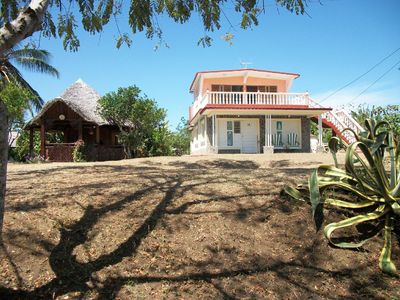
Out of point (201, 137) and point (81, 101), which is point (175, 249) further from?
point (201, 137)

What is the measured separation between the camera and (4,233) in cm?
468

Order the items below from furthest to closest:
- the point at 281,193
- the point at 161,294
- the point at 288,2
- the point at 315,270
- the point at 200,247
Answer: the point at 288,2 < the point at 281,193 < the point at 200,247 < the point at 315,270 < the point at 161,294

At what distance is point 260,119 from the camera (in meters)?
23.5

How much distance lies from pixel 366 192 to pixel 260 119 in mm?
18794

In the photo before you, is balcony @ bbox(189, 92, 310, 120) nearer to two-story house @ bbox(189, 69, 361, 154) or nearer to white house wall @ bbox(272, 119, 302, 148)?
two-story house @ bbox(189, 69, 361, 154)

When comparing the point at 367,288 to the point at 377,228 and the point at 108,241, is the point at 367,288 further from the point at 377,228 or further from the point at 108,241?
the point at 108,241

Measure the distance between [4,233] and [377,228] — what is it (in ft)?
14.3

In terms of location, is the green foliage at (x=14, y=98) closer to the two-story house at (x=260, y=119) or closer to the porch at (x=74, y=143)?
the porch at (x=74, y=143)

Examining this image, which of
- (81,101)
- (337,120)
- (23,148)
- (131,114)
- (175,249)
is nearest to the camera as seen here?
(175,249)

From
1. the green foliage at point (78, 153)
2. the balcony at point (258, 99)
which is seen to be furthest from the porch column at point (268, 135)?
the green foliage at point (78, 153)

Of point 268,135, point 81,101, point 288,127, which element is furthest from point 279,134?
point 81,101

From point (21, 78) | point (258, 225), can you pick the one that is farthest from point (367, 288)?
point (21, 78)

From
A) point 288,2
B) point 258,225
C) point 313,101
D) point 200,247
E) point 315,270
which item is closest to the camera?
point 315,270

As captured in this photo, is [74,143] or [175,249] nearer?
[175,249]
